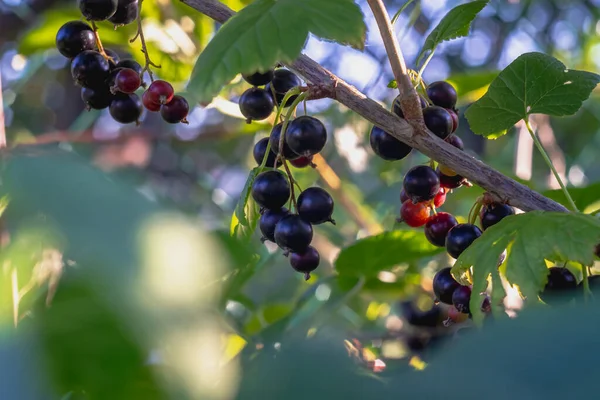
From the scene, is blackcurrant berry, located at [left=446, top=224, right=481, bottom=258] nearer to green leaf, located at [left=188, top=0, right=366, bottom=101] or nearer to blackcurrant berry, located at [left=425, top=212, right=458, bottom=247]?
blackcurrant berry, located at [left=425, top=212, right=458, bottom=247]

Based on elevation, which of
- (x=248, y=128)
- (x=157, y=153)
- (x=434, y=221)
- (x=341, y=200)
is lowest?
(x=157, y=153)

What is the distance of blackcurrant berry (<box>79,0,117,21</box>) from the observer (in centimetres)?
79

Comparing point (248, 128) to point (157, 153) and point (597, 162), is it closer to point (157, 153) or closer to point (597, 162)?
point (597, 162)

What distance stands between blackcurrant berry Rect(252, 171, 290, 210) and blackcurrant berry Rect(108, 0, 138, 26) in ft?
1.04

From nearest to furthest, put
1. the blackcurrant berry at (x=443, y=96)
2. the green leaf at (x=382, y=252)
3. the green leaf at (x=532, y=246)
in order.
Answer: the green leaf at (x=532, y=246), the blackcurrant berry at (x=443, y=96), the green leaf at (x=382, y=252)

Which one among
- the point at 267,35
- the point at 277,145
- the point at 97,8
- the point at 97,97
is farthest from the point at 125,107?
the point at 267,35

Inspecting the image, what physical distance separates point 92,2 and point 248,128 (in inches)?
25.6

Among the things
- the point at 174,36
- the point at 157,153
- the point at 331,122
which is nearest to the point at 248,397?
the point at 174,36

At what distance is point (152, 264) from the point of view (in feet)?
0.56

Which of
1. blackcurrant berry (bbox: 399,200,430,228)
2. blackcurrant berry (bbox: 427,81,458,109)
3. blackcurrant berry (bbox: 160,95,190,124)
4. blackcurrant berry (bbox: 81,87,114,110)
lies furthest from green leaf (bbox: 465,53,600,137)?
blackcurrant berry (bbox: 81,87,114,110)

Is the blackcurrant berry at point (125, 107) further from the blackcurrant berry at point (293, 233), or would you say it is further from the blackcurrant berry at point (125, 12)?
the blackcurrant berry at point (293, 233)

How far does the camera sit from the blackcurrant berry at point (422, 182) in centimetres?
74

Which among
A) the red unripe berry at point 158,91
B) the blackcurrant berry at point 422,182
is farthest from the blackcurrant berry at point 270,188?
the red unripe berry at point 158,91

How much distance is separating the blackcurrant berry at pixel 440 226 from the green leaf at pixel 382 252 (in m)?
0.20
